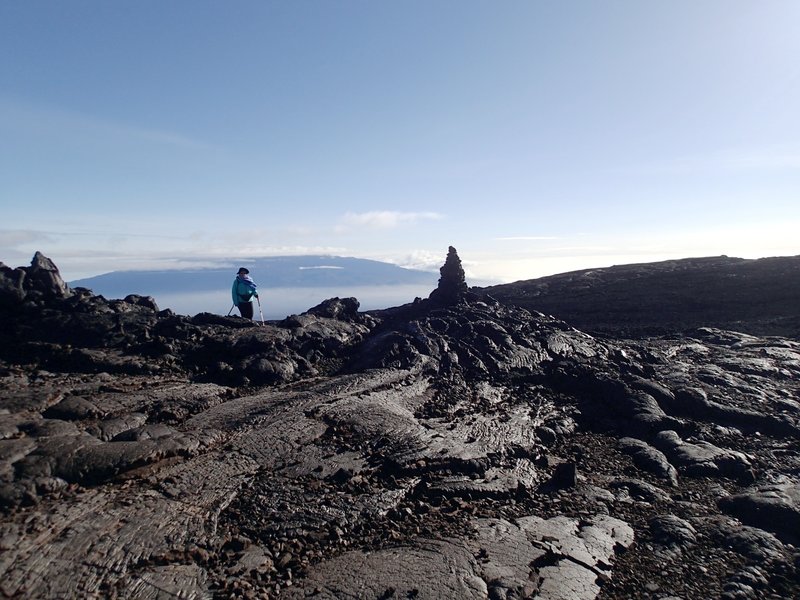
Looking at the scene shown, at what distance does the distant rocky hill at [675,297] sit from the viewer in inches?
1355

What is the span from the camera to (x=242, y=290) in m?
22.4

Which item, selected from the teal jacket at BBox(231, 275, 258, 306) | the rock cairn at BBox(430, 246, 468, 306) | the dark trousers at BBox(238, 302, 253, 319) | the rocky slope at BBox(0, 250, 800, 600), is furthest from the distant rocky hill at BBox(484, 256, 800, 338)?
the teal jacket at BBox(231, 275, 258, 306)

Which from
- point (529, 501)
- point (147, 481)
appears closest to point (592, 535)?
point (529, 501)

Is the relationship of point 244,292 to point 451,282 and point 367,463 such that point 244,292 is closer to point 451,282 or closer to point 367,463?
point 451,282

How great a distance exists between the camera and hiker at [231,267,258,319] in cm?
2200

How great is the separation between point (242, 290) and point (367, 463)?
12.9 meters

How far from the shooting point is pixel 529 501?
Answer: 10984mm

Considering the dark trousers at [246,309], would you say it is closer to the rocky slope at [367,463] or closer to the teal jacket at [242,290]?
the teal jacket at [242,290]

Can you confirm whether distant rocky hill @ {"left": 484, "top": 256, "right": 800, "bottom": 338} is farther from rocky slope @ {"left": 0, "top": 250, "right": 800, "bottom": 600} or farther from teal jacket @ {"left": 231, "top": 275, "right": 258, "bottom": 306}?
teal jacket @ {"left": 231, "top": 275, "right": 258, "bottom": 306}

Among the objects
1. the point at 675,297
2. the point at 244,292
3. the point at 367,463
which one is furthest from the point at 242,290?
the point at 675,297

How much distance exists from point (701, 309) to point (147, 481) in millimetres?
38485

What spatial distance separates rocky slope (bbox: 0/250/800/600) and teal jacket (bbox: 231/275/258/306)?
1581 mm

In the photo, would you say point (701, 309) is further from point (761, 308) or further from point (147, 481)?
point (147, 481)

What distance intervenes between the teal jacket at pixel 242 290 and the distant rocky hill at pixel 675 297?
18434 millimetres
